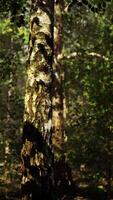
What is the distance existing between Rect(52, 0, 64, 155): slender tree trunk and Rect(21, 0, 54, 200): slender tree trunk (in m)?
6.86

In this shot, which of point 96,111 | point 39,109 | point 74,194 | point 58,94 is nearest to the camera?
point 39,109

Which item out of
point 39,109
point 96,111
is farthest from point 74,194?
point 39,109

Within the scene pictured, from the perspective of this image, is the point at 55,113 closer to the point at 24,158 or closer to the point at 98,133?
the point at 98,133

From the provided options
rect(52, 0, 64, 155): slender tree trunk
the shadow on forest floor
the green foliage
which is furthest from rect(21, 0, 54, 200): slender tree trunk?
the green foliage

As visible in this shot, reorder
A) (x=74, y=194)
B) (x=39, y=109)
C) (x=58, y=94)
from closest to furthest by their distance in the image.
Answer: (x=39, y=109)
(x=74, y=194)
(x=58, y=94)

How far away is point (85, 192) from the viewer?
13.3m

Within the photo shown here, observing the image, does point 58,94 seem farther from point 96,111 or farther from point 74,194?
point 74,194

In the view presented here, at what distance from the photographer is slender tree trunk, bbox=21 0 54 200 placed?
675 centimetres

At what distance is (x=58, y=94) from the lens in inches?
596

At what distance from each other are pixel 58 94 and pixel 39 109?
8.03m

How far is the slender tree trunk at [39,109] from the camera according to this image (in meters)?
6.75

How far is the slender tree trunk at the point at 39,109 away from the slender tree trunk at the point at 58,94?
6858 millimetres

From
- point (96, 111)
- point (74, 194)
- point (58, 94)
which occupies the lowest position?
point (74, 194)

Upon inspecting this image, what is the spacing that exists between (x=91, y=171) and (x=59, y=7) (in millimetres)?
6735
